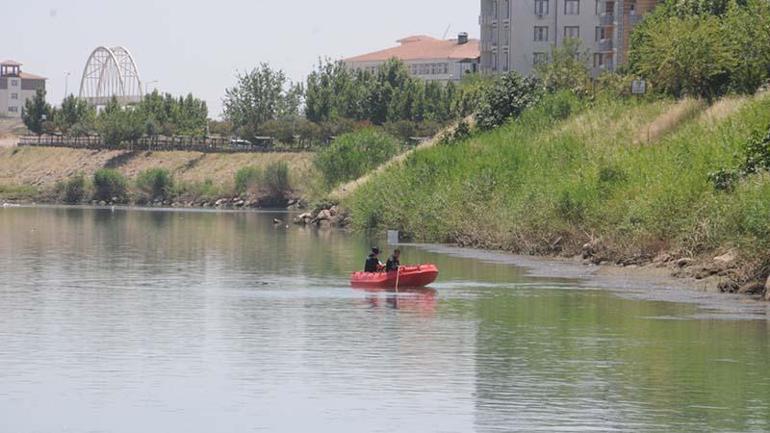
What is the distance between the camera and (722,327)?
4447cm

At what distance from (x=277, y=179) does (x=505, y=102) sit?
51.2 meters

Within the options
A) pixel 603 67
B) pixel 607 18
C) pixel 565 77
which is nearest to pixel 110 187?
pixel 603 67

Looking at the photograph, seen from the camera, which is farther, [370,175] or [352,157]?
[352,157]

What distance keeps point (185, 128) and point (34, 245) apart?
4495 inches

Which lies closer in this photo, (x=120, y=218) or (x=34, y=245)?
(x=34, y=245)

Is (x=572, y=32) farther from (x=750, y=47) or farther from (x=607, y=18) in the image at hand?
(x=750, y=47)

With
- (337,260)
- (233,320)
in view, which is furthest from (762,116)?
(233,320)

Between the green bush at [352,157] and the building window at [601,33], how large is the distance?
34.5m

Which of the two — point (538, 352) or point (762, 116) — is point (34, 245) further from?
point (538, 352)

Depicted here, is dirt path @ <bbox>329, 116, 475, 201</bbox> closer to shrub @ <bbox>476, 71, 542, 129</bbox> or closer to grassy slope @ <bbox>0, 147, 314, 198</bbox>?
shrub @ <bbox>476, 71, 542, 129</bbox>

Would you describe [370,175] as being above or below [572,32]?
below

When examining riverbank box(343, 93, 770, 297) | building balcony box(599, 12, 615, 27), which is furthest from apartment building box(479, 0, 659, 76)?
riverbank box(343, 93, 770, 297)

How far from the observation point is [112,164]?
595 feet

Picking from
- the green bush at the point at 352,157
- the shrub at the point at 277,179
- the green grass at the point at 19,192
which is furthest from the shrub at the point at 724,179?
the green grass at the point at 19,192
